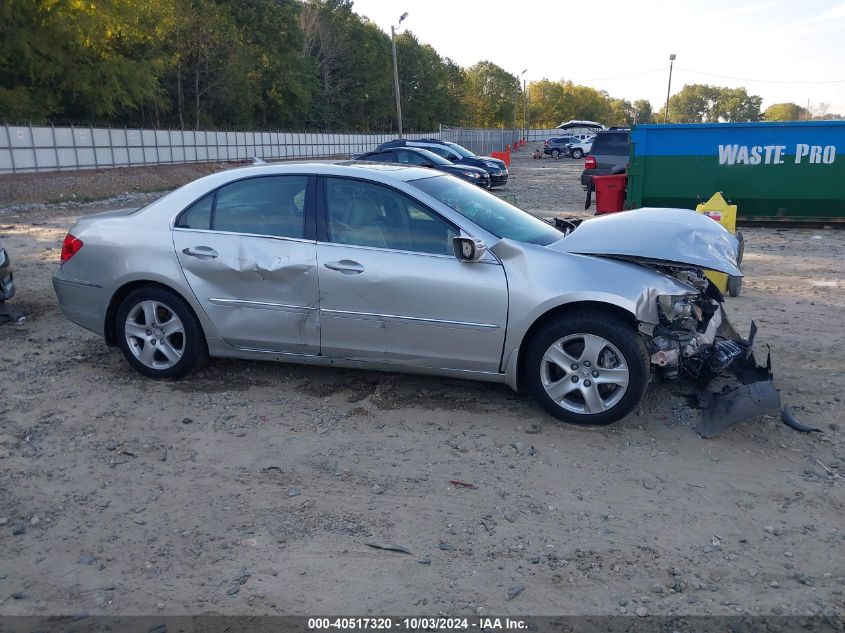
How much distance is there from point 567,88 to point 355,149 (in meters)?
93.3

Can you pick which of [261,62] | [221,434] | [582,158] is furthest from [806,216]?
[261,62]

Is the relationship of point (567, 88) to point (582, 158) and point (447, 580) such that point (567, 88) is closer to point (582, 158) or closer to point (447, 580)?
point (582, 158)

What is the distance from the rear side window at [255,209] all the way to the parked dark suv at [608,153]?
610 inches

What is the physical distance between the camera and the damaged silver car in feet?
14.6

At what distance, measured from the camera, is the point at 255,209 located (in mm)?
5121

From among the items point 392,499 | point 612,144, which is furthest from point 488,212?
point 612,144

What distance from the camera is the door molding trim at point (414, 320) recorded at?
179 inches

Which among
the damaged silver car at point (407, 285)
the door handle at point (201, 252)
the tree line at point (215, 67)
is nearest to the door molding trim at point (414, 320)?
the damaged silver car at point (407, 285)

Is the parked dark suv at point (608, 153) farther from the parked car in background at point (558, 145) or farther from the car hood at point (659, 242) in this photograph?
the parked car in background at point (558, 145)

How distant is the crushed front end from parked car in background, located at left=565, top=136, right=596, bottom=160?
49.3 meters

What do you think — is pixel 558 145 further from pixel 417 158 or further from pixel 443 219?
pixel 443 219

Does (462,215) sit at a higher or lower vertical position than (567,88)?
lower

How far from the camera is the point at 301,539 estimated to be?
3420mm

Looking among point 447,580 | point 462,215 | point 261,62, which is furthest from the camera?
point 261,62
